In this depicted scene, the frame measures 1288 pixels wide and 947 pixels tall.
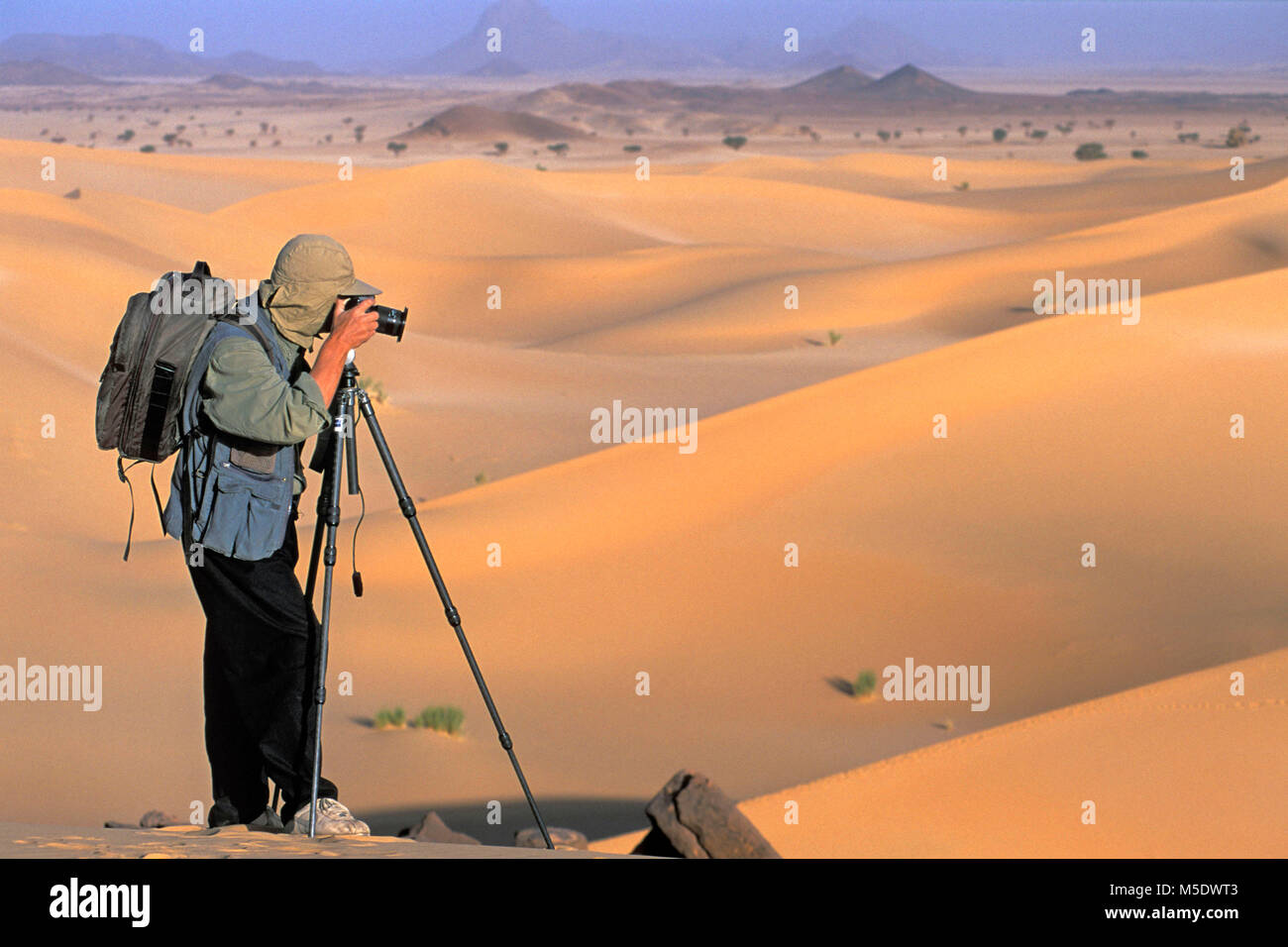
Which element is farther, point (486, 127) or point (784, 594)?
point (486, 127)

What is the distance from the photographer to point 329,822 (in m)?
4.48

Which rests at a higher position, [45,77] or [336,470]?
[45,77]

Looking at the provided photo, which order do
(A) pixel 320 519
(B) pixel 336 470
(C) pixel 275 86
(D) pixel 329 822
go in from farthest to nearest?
(C) pixel 275 86 → (A) pixel 320 519 → (B) pixel 336 470 → (D) pixel 329 822

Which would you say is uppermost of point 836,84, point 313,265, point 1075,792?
point 836,84

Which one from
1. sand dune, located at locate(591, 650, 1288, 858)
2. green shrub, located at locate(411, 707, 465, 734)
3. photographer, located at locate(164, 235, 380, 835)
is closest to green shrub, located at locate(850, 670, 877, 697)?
sand dune, located at locate(591, 650, 1288, 858)

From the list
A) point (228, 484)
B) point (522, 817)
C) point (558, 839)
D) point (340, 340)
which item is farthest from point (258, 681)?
point (522, 817)

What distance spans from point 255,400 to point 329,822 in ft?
4.55

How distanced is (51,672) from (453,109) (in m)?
97.3

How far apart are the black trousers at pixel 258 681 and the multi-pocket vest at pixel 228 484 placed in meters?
0.12

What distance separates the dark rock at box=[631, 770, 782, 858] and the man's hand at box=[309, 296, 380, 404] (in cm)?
191

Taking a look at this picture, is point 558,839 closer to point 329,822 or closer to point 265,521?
point 329,822

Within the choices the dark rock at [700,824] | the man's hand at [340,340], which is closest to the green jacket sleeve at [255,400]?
the man's hand at [340,340]
